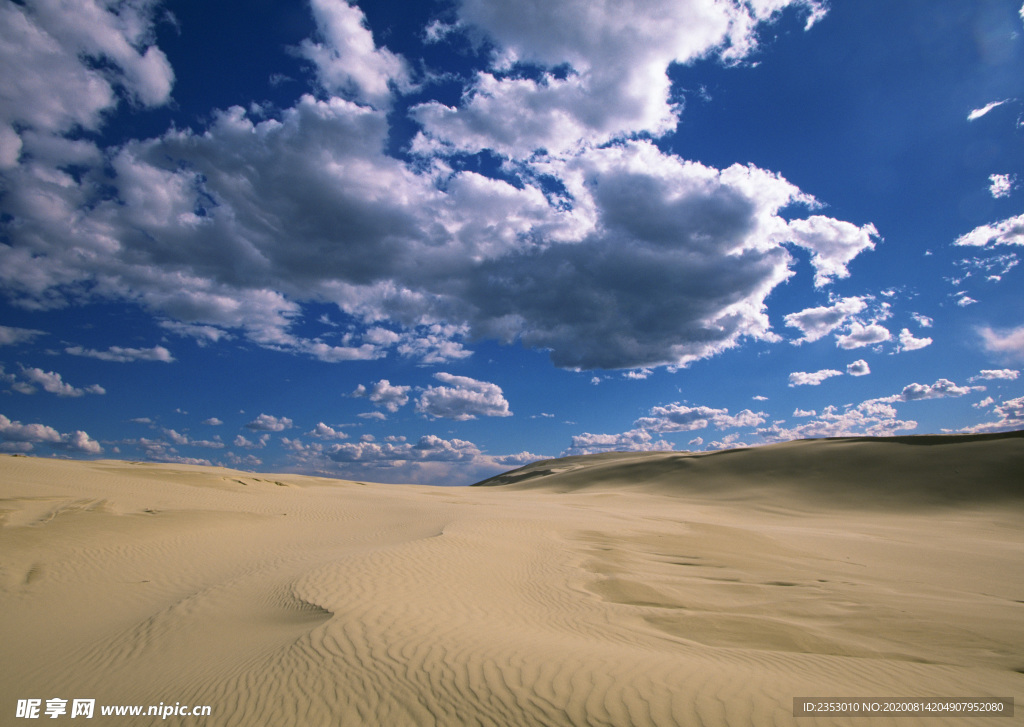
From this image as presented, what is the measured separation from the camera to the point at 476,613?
6.57 metres

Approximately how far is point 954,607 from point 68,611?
14.1m

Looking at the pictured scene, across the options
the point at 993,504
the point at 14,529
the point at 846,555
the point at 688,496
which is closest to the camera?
the point at 14,529

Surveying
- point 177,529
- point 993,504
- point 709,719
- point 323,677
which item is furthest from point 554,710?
point 993,504

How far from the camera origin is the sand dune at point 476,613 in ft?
13.8

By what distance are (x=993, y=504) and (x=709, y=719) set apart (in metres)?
27.1

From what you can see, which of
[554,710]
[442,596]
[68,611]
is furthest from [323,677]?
[68,611]

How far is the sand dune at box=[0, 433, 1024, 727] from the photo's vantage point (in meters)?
4.21

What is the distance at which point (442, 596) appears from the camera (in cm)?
727

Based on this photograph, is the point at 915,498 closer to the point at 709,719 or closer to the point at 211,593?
the point at 709,719

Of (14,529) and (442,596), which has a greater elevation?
(14,529)

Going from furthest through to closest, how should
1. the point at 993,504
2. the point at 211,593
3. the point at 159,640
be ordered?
the point at 993,504, the point at 211,593, the point at 159,640

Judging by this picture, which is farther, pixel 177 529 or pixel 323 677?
pixel 177 529

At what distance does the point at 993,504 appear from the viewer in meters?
21.2

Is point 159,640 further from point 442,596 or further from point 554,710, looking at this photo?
point 554,710
